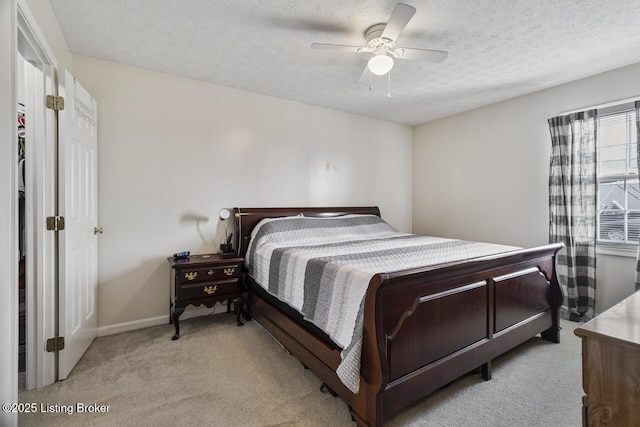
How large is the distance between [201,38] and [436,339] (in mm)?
2792

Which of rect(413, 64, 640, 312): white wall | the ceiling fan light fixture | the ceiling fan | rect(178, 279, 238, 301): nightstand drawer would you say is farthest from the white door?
rect(413, 64, 640, 312): white wall

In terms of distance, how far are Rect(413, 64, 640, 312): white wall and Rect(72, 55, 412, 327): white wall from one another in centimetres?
170

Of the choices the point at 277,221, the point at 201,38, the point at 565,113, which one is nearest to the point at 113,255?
the point at 277,221

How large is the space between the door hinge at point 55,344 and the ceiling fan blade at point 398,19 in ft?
9.85

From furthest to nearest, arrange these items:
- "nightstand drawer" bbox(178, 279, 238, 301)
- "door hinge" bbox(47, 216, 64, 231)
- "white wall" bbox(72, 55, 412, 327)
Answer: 1. "white wall" bbox(72, 55, 412, 327)
2. "nightstand drawer" bbox(178, 279, 238, 301)
3. "door hinge" bbox(47, 216, 64, 231)

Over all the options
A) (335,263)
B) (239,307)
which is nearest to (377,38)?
(335,263)

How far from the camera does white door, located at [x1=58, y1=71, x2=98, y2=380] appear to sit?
6.47 ft

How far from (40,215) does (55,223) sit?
0.11 meters

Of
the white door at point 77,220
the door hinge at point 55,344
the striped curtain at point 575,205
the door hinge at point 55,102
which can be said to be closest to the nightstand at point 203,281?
the white door at point 77,220

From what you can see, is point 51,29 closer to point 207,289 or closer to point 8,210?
point 8,210

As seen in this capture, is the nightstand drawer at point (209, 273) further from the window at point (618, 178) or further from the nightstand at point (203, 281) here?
the window at point (618, 178)

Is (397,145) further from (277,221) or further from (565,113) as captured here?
(277,221)

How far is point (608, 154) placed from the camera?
9.90 ft

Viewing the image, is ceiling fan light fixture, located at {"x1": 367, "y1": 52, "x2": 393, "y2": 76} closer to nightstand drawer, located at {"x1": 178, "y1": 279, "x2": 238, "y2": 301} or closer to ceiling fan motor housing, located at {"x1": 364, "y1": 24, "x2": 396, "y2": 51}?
ceiling fan motor housing, located at {"x1": 364, "y1": 24, "x2": 396, "y2": 51}
